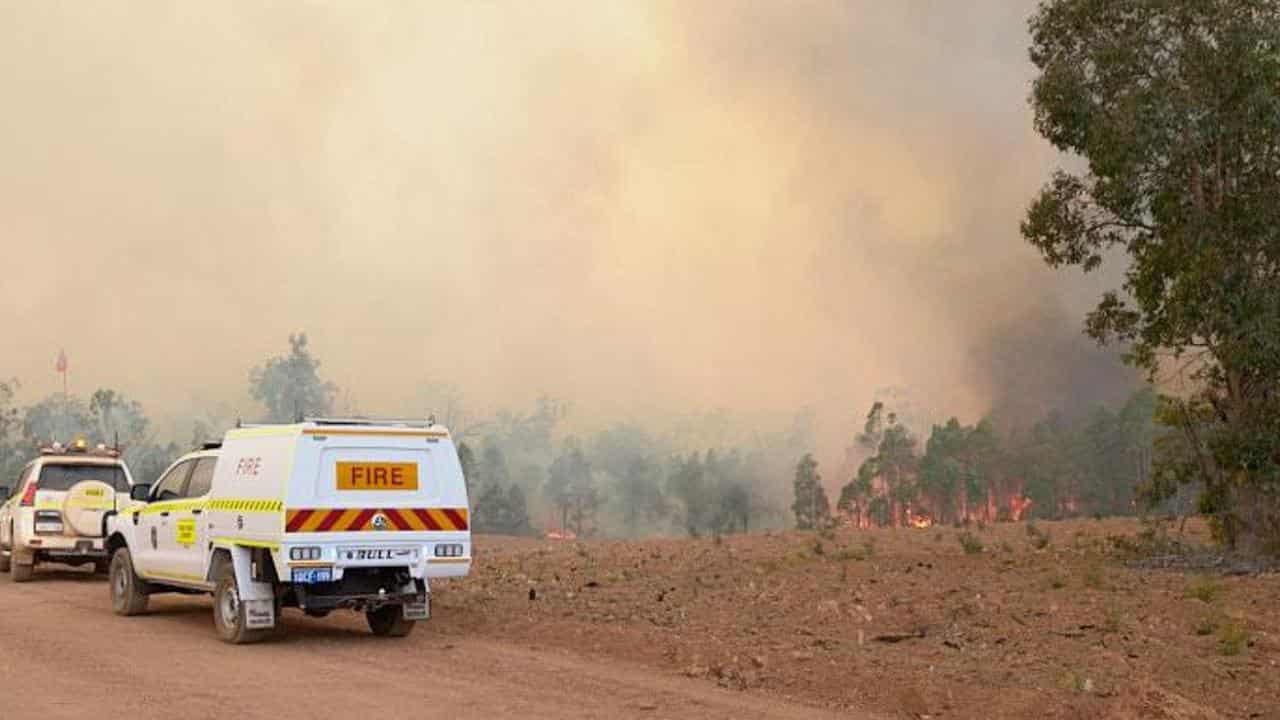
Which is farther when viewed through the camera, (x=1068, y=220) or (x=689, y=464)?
(x=689, y=464)

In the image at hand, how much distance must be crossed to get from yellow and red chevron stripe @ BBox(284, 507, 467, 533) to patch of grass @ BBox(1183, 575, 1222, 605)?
10.6 meters

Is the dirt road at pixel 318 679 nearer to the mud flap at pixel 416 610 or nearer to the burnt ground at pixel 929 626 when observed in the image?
the mud flap at pixel 416 610

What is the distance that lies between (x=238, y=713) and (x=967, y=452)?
124343 millimetres

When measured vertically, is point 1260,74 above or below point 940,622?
above

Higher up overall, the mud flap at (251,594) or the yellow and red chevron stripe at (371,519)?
the yellow and red chevron stripe at (371,519)

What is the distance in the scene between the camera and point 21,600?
19656mm

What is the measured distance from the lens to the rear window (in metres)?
23.7

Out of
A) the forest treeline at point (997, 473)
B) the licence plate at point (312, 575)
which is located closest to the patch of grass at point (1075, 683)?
the licence plate at point (312, 575)

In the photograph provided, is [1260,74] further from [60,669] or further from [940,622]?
[60,669]

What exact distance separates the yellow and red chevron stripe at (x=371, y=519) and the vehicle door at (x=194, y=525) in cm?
212

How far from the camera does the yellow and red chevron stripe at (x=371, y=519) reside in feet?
45.4

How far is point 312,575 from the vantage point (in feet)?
45.3

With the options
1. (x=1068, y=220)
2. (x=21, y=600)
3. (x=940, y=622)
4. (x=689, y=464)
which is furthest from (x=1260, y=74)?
(x=689, y=464)

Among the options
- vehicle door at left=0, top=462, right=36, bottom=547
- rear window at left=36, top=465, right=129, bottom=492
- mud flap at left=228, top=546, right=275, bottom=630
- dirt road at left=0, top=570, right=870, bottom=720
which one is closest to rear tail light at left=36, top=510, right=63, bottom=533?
rear window at left=36, top=465, right=129, bottom=492
